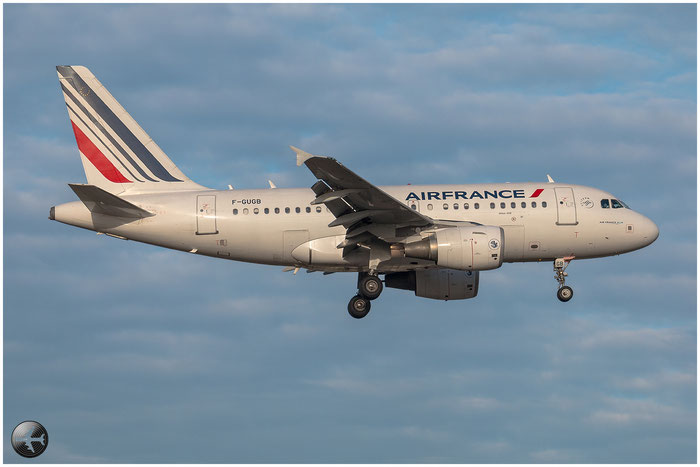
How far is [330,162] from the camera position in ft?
166

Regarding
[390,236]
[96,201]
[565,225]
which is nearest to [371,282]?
[390,236]

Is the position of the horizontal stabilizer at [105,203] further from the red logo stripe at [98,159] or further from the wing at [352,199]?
the wing at [352,199]

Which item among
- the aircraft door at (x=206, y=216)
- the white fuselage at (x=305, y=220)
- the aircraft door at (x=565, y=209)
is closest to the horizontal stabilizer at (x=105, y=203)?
the white fuselage at (x=305, y=220)

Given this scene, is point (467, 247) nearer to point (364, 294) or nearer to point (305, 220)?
point (364, 294)

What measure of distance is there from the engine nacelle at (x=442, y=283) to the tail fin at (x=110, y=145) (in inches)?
422

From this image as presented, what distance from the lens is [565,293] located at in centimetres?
→ 5841

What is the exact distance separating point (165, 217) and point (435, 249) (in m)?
11.9

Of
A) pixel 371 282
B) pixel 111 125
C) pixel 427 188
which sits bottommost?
pixel 371 282

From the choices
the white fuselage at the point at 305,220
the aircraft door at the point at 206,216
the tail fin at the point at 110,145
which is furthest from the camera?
the tail fin at the point at 110,145

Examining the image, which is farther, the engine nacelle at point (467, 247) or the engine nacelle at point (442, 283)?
the engine nacelle at point (442, 283)

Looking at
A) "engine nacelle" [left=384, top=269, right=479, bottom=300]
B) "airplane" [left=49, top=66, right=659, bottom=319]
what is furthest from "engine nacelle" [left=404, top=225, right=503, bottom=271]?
"engine nacelle" [left=384, top=269, right=479, bottom=300]

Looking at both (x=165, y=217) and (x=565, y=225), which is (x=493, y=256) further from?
(x=165, y=217)

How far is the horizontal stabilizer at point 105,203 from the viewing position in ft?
179

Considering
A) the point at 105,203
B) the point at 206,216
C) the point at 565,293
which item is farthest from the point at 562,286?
the point at 105,203
